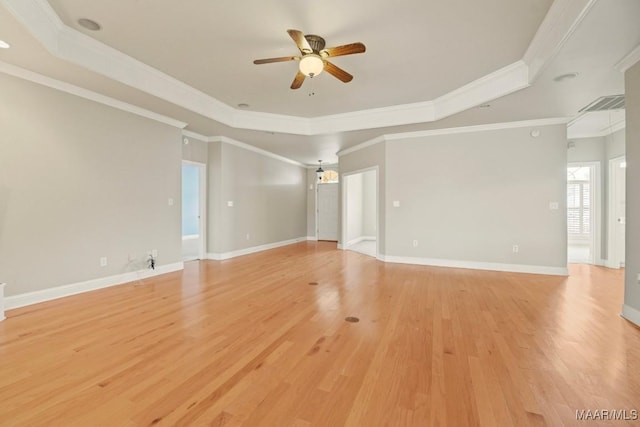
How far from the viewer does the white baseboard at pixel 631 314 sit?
276 cm

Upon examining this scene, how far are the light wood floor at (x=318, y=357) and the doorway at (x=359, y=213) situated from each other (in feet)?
13.7

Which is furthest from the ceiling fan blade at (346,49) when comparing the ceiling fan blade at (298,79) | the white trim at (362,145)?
the white trim at (362,145)

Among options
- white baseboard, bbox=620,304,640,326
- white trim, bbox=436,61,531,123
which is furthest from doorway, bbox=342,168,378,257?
white baseboard, bbox=620,304,640,326

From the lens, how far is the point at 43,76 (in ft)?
10.9

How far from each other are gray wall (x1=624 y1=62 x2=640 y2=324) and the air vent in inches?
53.1

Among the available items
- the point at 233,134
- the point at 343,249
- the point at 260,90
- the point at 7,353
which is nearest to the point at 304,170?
the point at 343,249

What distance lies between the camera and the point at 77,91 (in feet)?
11.9

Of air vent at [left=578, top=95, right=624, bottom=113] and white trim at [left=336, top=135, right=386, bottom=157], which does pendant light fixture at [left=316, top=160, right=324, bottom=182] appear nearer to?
white trim at [left=336, top=135, right=386, bottom=157]

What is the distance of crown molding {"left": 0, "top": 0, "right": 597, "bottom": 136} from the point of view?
2494 mm

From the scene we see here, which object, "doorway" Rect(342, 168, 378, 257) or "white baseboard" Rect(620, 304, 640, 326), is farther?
"doorway" Rect(342, 168, 378, 257)

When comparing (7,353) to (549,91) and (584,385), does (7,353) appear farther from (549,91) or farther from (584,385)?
(549,91)

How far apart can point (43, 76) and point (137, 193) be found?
1.78m

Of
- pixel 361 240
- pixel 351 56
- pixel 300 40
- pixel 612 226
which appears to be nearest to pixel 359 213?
pixel 361 240

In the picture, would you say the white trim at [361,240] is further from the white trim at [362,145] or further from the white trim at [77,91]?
the white trim at [77,91]
